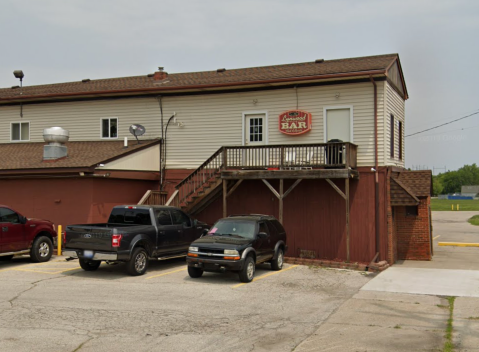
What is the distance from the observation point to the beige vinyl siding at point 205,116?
1798 centimetres

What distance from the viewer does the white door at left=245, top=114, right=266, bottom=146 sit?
19.6 meters

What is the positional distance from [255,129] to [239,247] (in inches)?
322

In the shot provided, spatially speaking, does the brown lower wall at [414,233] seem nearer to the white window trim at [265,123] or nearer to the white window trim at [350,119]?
the white window trim at [350,119]

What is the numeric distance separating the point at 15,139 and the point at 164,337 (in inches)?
723

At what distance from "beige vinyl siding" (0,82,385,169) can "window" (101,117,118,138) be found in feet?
0.56

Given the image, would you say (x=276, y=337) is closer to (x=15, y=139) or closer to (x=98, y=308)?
(x=98, y=308)

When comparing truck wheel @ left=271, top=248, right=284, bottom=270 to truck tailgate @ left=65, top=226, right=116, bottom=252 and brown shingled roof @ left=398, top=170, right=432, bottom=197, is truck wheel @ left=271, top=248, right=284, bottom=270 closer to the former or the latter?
truck tailgate @ left=65, top=226, right=116, bottom=252

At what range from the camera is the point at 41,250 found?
49.6 feet

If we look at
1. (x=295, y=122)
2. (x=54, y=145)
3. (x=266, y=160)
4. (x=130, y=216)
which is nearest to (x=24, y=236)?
(x=130, y=216)

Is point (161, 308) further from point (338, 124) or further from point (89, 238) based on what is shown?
point (338, 124)

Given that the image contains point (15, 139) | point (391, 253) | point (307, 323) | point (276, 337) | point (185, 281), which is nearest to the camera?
point (276, 337)

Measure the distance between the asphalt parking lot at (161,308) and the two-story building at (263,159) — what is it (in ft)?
12.3

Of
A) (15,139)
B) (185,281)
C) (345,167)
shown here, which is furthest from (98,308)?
(15,139)

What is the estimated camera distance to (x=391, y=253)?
17.6 m
